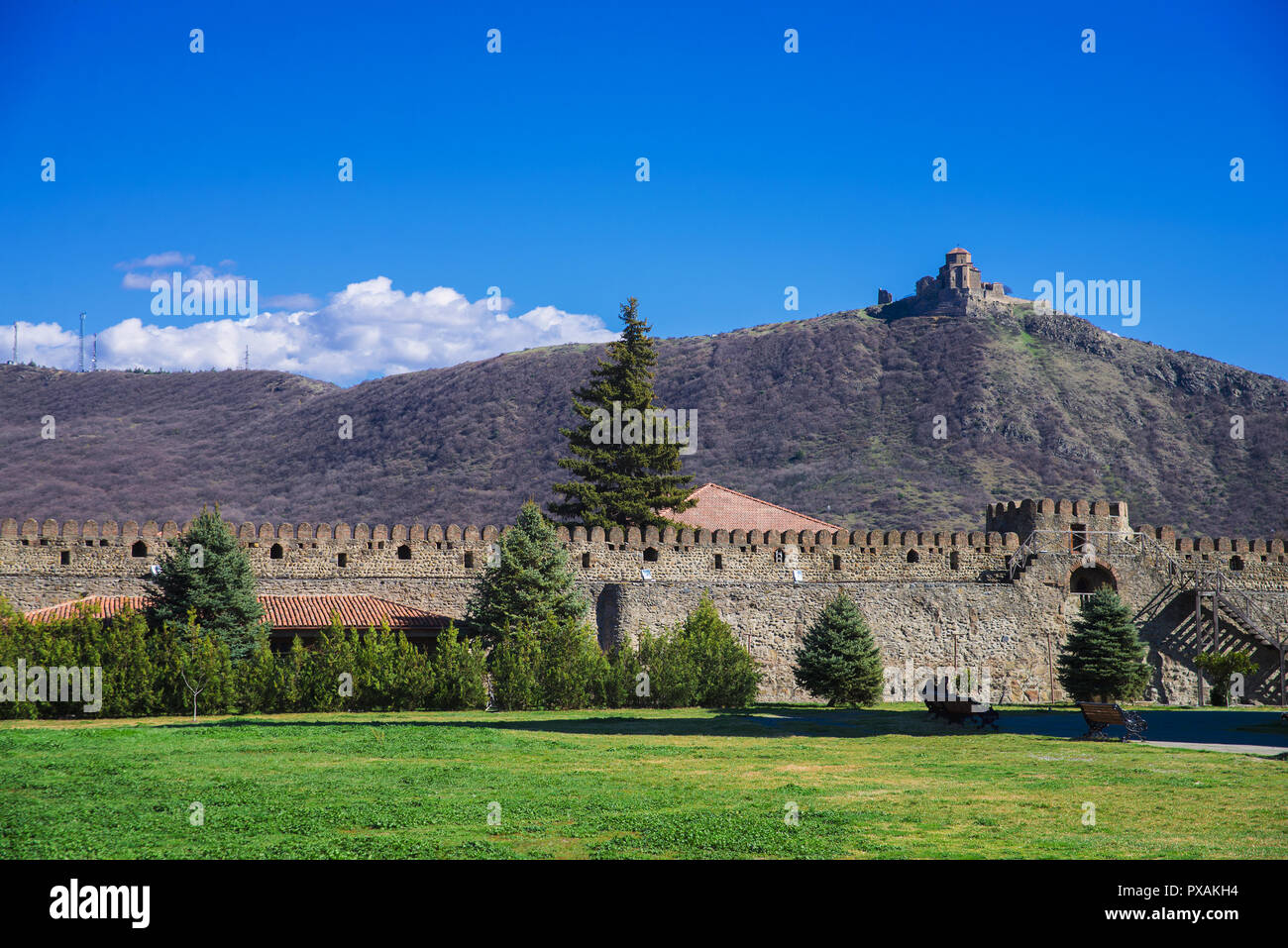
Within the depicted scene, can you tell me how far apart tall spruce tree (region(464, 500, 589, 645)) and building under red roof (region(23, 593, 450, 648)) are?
1198mm

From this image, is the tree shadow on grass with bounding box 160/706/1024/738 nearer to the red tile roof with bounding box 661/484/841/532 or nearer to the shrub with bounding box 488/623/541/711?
the shrub with bounding box 488/623/541/711

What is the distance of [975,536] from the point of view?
3306 centimetres

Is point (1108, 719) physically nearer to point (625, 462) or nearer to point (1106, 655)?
point (1106, 655)

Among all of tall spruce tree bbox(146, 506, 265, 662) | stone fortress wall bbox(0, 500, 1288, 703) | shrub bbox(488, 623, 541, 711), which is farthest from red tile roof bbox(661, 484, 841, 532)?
tall spruce tree bbox(146, 506, 265, 662)

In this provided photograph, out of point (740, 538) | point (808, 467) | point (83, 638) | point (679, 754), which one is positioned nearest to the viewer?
point (679, 754)

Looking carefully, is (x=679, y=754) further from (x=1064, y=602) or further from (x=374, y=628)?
(x=1064, y=602)

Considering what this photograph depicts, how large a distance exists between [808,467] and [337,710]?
5539 centimetres

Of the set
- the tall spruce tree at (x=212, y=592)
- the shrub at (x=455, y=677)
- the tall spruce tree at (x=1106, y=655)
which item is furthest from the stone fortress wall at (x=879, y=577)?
the shrub at (x=455, y=677)

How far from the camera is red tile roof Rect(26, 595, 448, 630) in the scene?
88.4ft

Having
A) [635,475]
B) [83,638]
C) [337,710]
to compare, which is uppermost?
[635,475]

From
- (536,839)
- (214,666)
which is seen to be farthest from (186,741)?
(536,839)

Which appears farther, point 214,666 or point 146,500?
point 146,500

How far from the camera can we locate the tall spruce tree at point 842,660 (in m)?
26.8
